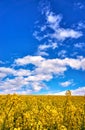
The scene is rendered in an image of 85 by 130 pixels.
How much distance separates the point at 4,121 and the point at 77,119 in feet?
12.2

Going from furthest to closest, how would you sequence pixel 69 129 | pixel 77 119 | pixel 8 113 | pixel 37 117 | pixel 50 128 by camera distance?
pixel 77 119, pixel 69 129, pixel 8 113, pixel 37 117, pixel 50 128

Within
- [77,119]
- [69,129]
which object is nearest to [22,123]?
[69,129]

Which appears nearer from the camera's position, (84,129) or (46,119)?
(46,119)

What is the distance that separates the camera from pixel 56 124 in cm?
1076

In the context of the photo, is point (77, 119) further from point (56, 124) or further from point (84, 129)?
point (56, 124)

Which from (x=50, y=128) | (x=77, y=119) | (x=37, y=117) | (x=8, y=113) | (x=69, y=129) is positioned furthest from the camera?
(x=77, y=119)

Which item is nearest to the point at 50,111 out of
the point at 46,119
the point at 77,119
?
the point at 46,119

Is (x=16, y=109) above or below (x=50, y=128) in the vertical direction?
above

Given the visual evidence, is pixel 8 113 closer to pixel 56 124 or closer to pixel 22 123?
pixel 22 123

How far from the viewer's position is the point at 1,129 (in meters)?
11.4

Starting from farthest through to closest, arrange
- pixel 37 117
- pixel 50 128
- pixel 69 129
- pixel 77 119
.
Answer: pixel 77 119
pixel 69 129
pixel 37 117
pixel 50 128

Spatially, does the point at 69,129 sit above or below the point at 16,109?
below

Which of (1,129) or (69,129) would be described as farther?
(69,129)

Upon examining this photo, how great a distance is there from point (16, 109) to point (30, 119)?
2.55m
